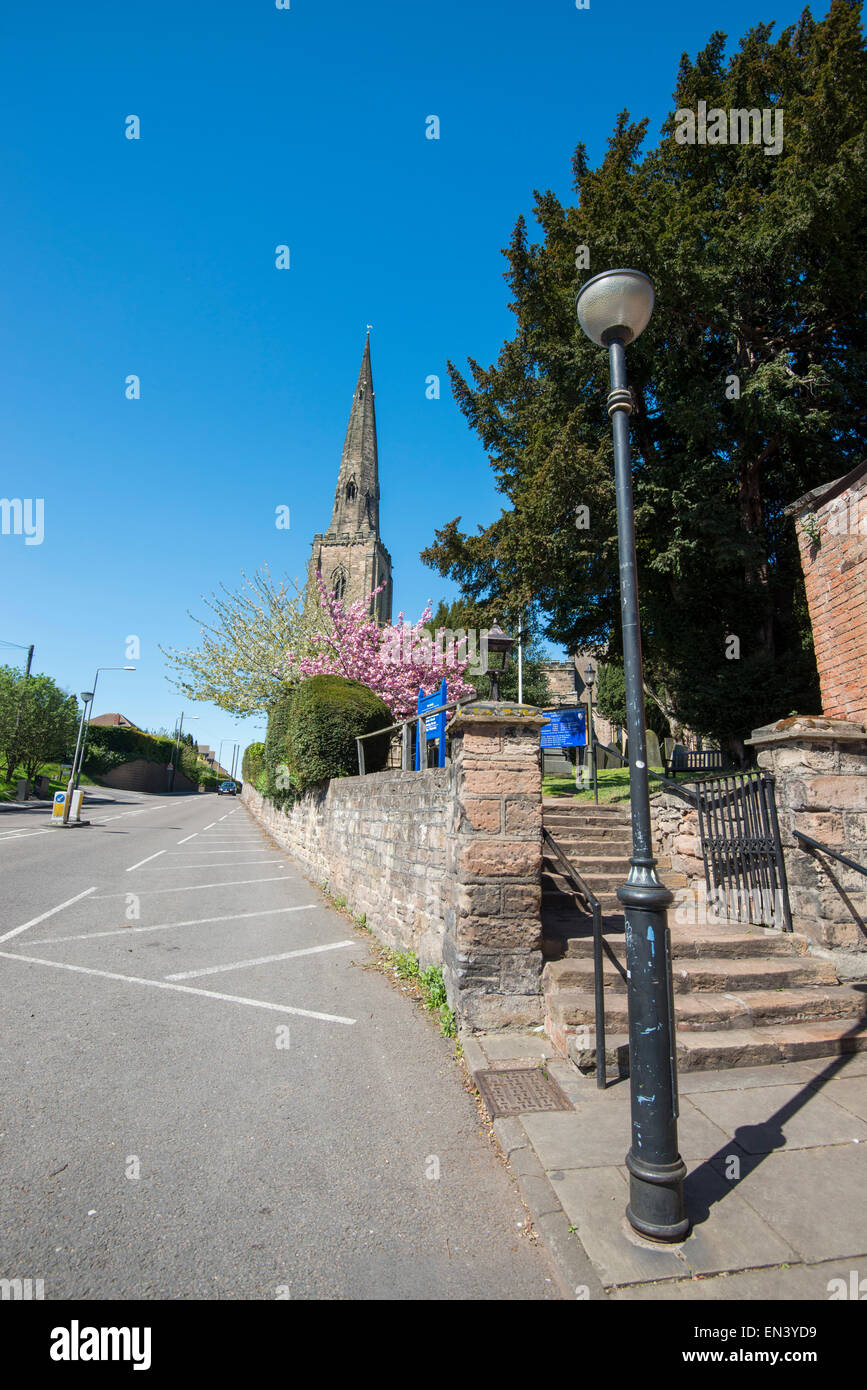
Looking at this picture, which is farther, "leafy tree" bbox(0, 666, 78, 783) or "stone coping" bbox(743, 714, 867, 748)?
"leafy tree" bbox(0, 666, 78, 783)

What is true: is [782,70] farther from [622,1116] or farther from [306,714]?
[622,1116]

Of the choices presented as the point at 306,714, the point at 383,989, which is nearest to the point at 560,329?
the point at 306,714

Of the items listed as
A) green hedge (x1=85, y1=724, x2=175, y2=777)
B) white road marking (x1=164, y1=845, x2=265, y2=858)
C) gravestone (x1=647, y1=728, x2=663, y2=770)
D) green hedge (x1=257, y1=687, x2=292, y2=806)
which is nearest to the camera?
white road marking (x1=164, y1=845, x2=265, y2=858)

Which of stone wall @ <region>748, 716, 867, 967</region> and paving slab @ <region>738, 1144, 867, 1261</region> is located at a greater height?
stone wall @ <region>748, 716, 867, 967</region>

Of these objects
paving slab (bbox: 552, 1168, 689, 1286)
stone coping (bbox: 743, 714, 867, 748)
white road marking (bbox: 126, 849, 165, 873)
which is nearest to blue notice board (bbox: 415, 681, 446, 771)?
stone coping (bbox: 743, 714, 867, 748)

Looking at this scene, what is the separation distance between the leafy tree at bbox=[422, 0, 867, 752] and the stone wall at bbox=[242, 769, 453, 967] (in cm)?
761

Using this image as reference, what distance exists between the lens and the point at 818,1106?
11.5 feet

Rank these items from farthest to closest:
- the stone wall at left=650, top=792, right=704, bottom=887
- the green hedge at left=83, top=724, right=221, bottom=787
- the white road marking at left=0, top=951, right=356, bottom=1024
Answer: the green hedge at left=83, top=724, right=221, bottom=787 → the stone wall at left=650, top=792, right=704, bottom=887 → the white road marking at left=0, top=951, right=356, bottom=1024

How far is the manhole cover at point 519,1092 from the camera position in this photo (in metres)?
3.52

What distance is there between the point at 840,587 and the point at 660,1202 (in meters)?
5.93

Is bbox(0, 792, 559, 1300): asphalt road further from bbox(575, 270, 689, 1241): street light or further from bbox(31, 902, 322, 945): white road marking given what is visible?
bbox(575, 270, 689, 1241): street light

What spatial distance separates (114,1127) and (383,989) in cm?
288

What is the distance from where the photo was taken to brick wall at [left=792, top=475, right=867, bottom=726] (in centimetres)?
595

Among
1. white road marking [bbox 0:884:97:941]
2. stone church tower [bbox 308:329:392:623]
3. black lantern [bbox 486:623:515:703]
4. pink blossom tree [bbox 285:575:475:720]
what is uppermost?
stone church tower [bbox 308:329:392:623]
